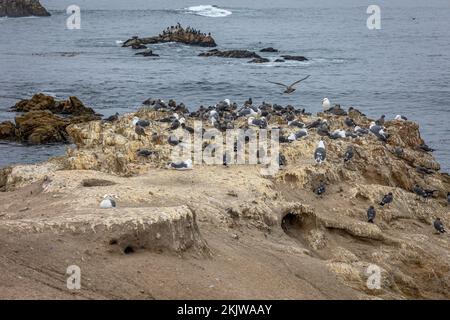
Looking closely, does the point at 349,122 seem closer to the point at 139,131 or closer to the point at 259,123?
the point at 259,123

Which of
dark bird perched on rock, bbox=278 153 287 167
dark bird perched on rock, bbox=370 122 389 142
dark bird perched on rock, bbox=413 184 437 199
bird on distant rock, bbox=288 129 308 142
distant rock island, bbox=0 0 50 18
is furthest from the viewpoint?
distant rock island, bbox=0 0 50 18

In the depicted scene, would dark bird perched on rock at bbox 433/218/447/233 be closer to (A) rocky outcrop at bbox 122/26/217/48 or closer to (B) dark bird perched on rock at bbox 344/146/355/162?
(B) dark bird perched on rock at bbox 344/146/355/162

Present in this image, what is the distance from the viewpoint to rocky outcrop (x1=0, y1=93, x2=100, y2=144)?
31.0 meters

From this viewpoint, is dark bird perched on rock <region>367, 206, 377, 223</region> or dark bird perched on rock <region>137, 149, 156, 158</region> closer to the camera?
dark bird perched on rock <region>367, 206, 377, 223</region>

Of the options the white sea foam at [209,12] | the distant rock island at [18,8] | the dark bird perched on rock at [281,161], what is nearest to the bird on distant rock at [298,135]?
the dark bird perched on rock at [281,161]

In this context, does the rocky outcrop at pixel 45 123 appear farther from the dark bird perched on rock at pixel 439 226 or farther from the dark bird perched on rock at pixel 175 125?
the dark bird perched on rock at pixel 439 226

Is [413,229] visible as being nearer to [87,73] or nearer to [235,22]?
[87,73]

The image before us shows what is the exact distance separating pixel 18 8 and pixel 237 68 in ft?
192

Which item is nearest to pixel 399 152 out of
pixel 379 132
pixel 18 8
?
pixel 379 132

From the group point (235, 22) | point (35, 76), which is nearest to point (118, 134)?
point (35, 76)

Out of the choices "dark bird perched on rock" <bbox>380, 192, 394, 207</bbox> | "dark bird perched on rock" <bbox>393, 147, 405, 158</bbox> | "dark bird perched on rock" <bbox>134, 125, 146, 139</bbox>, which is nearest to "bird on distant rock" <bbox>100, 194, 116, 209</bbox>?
"dark bird perched on rock" <bbox>134, 125, 146, 139</bbox>

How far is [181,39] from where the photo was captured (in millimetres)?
73250

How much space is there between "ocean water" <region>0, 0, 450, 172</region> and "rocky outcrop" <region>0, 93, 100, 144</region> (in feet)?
2.93

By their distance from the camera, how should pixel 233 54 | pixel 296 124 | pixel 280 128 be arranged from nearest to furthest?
pixel 280 128 < pixel 296 124 < pixel 233 54
